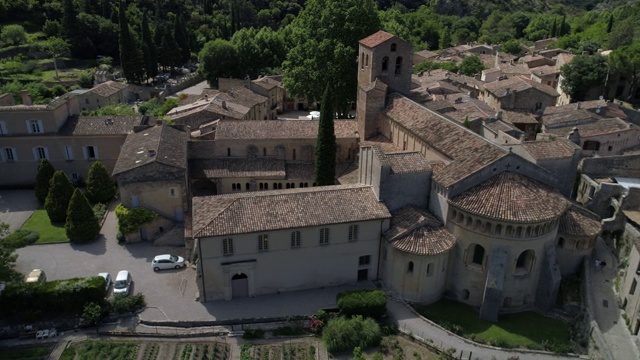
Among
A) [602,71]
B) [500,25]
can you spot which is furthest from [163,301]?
[500,25]

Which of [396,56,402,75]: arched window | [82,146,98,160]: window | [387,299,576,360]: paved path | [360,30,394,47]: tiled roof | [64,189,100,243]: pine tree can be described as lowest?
[387,299,576,360]: paved path

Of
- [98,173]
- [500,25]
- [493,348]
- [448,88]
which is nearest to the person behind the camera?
[493,348]

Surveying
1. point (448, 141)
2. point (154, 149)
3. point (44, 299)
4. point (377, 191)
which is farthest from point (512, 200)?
point (44, 299)

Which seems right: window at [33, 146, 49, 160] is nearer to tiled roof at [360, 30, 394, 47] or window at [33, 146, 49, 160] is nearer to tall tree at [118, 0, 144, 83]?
tiled roof at [360, 30, 394, 47]

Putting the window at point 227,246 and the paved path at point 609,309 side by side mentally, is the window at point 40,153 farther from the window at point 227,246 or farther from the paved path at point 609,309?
the paved path at point 609,309

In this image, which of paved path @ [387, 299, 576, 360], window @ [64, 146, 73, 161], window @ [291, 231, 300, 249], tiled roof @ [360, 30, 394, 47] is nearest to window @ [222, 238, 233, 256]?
window @ [291, 231, 300, 249]

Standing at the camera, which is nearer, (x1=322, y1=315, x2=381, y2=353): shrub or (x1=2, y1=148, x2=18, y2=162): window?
(x1=322, y1=315, x2=381, y2=353): shrub

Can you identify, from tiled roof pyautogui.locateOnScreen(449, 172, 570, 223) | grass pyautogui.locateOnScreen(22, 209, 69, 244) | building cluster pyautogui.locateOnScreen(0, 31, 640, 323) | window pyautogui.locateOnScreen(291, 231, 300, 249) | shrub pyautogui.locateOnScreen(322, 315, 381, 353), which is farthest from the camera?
grass pyautogui.locateOnScreen(22, 209, 69, 244)

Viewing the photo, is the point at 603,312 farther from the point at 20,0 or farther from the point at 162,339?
the point at 20,0
